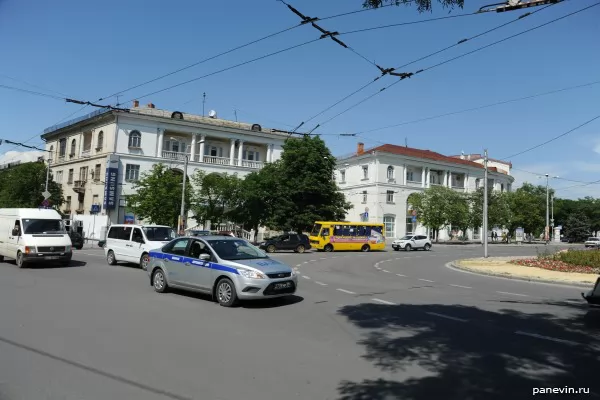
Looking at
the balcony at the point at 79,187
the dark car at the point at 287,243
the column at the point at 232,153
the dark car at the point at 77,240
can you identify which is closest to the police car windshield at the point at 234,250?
the dark car at the point at 287,243

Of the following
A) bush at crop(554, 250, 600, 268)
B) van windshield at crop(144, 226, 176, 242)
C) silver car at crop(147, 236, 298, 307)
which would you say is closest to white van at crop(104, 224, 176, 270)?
van windshield at crop(144, 226, 176, 242)

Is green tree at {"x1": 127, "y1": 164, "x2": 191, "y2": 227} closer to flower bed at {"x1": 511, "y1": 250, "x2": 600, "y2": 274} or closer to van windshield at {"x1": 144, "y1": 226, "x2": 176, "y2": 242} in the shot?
van windshield at {"x1": 144, "y1": 226, "x2": 176, "y2": 242}

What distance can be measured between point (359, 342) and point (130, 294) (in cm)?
685

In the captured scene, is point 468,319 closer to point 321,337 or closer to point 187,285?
point 321,337

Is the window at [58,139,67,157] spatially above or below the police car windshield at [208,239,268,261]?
above

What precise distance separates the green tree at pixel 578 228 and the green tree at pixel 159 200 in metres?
83.6

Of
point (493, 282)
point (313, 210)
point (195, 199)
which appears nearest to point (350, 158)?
point (313, 210)

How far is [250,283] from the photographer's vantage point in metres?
9.73

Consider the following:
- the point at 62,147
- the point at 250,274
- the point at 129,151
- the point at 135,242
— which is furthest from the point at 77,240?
the point at 62,147

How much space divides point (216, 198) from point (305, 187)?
8.28 meters

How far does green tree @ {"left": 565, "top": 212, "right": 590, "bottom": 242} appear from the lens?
90750 mm

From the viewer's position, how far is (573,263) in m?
21.9

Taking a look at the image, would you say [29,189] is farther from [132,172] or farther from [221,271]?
[221,271]

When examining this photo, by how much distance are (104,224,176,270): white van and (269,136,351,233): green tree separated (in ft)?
77.6
